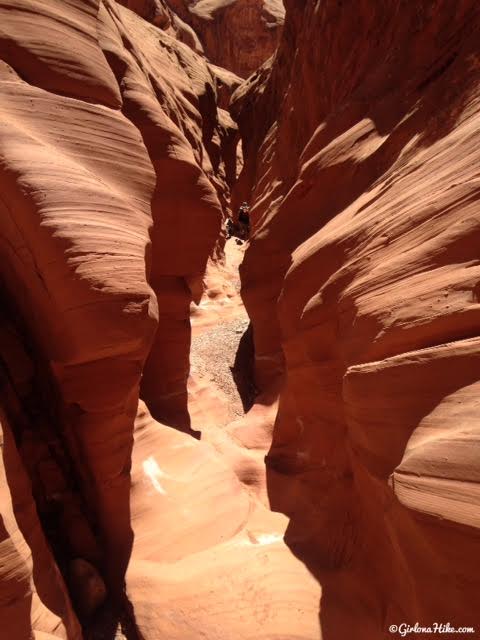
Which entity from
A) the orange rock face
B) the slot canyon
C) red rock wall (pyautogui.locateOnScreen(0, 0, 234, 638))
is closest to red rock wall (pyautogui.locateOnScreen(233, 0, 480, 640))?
the slot canyon

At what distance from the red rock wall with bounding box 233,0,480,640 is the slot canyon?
0.7 inches

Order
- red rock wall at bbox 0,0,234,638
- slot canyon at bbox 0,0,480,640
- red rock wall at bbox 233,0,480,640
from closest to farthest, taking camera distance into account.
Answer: red rock wall at bbox 233,0,480,640
slot canyon at bbox 0,0,480,640
red rock wall at bbox 0,0,234,638

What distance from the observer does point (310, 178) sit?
15.2ft

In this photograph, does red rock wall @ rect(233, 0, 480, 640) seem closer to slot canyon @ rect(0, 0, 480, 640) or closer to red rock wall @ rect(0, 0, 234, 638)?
slot canyon @ rect(0, 0, 480, 640)

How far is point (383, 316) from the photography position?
2662 millimetres

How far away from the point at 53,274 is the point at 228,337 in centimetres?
717

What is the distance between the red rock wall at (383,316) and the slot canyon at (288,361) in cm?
2

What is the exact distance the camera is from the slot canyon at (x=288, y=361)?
2314 millimetres

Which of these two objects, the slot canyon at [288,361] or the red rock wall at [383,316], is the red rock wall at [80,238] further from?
the red rock wall at [383,316]

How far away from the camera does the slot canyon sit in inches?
91.1

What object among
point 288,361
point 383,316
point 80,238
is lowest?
point 288,361

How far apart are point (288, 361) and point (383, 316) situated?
2067 millimetres

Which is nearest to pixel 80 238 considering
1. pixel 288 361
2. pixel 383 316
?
pixel 383 316

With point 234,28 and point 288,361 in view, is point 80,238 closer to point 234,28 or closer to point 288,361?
point 288,361
